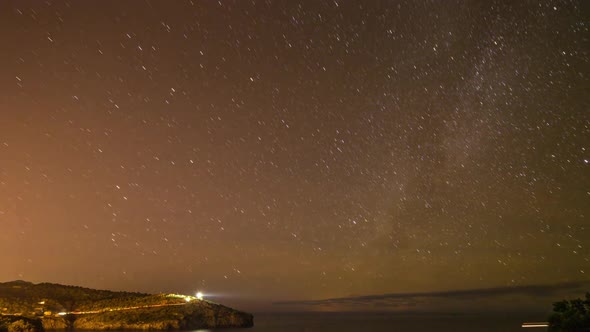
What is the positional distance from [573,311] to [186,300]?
116339 mm

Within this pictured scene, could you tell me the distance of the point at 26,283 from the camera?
148m

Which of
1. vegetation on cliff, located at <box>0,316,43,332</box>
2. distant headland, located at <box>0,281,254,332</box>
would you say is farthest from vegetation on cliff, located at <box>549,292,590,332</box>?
distant headland, located at <box>0,281,254,332</box>

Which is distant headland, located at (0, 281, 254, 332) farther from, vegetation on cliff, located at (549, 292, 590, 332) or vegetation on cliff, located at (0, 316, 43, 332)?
vegetation on cliff, located at (549, 292, 590, 332)

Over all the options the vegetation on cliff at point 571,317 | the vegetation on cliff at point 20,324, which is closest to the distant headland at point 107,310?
the vegetation on cliff at point 20,324

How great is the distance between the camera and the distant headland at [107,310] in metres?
113

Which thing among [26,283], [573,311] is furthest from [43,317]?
[573,311]

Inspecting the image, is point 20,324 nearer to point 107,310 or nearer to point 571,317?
point 107,310

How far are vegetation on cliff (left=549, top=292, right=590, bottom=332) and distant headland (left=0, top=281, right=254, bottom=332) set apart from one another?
100 meters

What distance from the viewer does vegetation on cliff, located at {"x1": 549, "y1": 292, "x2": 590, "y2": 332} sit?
24172mm

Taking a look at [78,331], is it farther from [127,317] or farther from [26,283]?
[26,283]

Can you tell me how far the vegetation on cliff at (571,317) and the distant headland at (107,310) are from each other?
330 feet

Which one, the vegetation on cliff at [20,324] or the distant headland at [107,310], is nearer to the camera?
the vegetation on cliff at [20,324]

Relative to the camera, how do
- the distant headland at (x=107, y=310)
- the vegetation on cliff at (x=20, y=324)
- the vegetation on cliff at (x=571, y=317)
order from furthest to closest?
the distant headland at (x=107, y=310)
the vegetation on cliff at (x=20, y=324)
the vegetation on cliff at (x=571, y=317)

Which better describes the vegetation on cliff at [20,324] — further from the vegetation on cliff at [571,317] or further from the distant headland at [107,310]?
the vegetation on cliff at [571,317]
